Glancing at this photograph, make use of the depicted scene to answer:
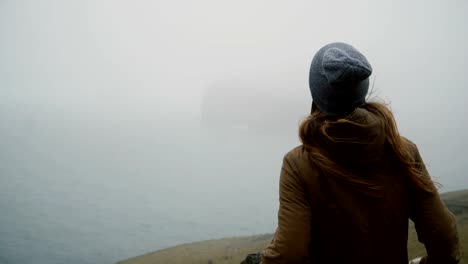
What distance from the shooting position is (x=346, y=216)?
7.75 ft

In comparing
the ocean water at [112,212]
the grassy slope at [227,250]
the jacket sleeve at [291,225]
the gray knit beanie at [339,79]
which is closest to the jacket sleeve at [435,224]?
the gray knit beanie at [339,79]

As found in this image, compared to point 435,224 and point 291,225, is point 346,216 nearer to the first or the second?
point 291,225

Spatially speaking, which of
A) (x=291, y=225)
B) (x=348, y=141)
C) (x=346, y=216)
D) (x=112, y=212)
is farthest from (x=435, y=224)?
(x=112, y=212)

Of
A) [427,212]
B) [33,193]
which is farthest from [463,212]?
[33,193]

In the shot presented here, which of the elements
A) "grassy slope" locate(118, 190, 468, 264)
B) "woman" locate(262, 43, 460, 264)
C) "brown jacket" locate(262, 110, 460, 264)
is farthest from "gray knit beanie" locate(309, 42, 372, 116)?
"grassy slope" locate(118, 190, 468, 264)

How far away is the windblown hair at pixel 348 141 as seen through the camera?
2307 millimetres

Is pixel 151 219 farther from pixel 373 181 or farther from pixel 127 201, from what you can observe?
pixel 373 181

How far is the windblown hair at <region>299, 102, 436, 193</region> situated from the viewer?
2307 mm

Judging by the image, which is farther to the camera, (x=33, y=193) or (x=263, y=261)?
(x=33, y=193)

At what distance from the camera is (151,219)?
131500 mm

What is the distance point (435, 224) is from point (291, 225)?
109 centimetres

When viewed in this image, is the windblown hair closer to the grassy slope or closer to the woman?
the woman

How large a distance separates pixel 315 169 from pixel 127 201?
159341 millimetres

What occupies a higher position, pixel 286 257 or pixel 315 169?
pixel 315 169
